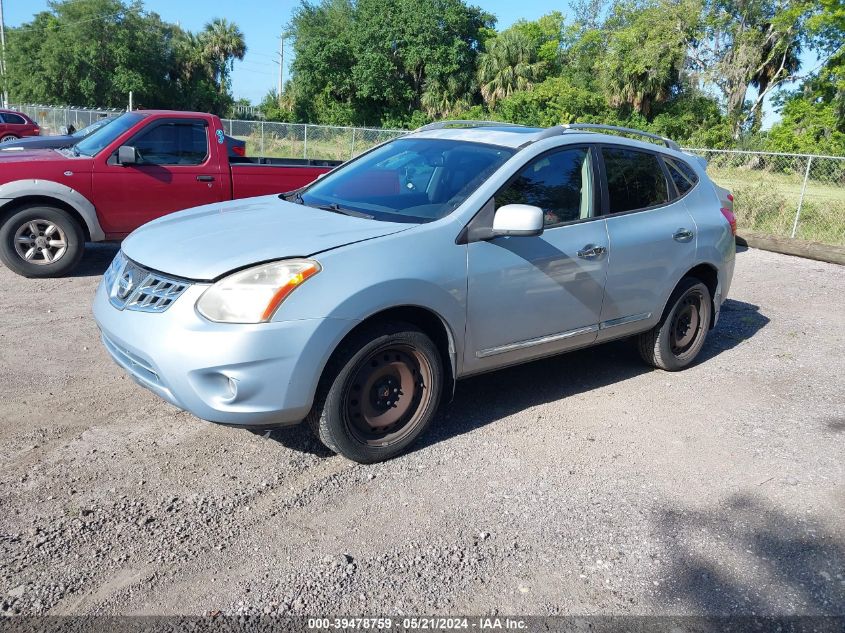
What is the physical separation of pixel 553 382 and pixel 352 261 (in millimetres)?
2417

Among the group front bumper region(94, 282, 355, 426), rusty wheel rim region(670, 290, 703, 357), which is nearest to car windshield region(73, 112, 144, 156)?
front bumper region(94, 282, 355, 426)

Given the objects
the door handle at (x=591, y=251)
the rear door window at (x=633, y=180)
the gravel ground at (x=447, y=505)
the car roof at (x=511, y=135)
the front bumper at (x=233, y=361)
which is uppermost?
the car roof at (x=511, y=135)

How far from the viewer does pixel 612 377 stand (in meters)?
5.66

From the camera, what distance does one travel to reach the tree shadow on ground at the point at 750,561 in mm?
2977

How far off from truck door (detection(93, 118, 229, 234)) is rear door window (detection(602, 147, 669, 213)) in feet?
16.5

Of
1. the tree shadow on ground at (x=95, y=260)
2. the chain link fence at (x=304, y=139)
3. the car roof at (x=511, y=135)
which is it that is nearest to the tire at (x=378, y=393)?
the car roof at (x=511, y=135)

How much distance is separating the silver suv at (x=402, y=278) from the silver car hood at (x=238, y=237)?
1 cm

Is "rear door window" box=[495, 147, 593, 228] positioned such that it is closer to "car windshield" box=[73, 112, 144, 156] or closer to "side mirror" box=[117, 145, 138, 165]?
"side mirror" box=[117, 145, 138, 165]

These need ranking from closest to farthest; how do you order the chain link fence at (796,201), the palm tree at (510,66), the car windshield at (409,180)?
the car windshield at (409,180) < the chain link fence at (796,201) < the palm tree at (510,66)

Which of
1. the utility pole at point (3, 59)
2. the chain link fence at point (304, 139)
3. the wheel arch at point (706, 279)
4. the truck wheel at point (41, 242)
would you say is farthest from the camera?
the utility pole at point (3, 59)

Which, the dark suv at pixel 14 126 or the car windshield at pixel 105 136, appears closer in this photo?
the car windshield at pixel 105 136

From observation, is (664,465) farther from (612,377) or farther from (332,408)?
(332,408)

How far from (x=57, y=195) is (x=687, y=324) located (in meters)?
6.29

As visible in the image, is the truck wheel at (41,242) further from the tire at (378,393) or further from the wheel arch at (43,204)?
the tire at (378,393)
